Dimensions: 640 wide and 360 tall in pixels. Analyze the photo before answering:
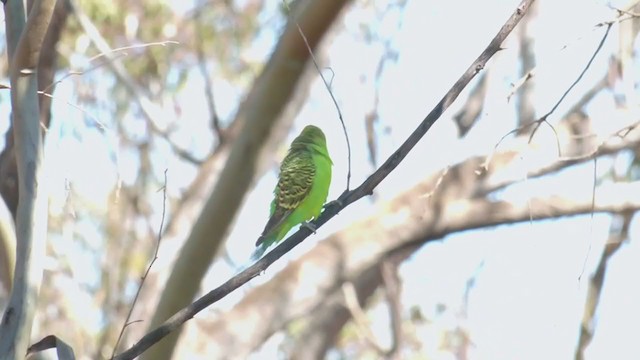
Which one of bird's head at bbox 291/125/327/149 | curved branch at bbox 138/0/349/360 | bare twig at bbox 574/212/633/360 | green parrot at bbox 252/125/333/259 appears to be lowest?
bare twig at bbox 574/212/633/360

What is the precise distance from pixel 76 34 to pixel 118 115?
1.48m

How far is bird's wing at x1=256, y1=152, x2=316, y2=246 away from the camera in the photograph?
3.49 metres

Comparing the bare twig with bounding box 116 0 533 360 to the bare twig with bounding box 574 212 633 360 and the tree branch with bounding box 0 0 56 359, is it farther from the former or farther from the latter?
the bare twig with bounding box 574 212 633 360

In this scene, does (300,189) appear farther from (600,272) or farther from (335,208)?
(600,272)

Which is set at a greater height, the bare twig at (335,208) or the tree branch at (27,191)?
the tree branch at (27,191)

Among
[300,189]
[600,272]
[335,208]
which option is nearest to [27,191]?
[335,208]

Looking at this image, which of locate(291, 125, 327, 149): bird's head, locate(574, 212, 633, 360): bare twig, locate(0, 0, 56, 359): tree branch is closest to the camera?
locate(0, 0, 56, 359): tree branch

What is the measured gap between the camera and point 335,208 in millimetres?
2840

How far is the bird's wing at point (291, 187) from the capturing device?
3.49 metres

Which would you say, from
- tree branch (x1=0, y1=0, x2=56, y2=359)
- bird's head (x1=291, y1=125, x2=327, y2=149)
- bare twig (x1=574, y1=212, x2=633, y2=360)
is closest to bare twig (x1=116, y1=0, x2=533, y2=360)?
tree branch (x1=0, y1=0, x2=56, y2=359)

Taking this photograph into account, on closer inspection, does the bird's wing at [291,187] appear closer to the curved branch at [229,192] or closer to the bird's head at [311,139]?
the bird's head at [311,139]

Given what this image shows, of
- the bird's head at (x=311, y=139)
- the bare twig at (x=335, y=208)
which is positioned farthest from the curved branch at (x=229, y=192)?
the bare twig at (x=335, y=208)

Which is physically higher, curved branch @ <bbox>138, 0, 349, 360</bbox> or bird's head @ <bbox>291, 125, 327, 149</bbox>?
curved branch @ <bbox>138, 0, 349, 360</bbox>

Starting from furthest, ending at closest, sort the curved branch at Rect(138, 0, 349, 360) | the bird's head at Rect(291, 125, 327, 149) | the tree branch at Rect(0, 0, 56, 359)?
1. the curved branch at Rect(138, 0, 349, 360)
2. the bird's head at Rect(291, 125, 327, 149)
3. the tree branch at Rect(0, 0, 56, 359)
